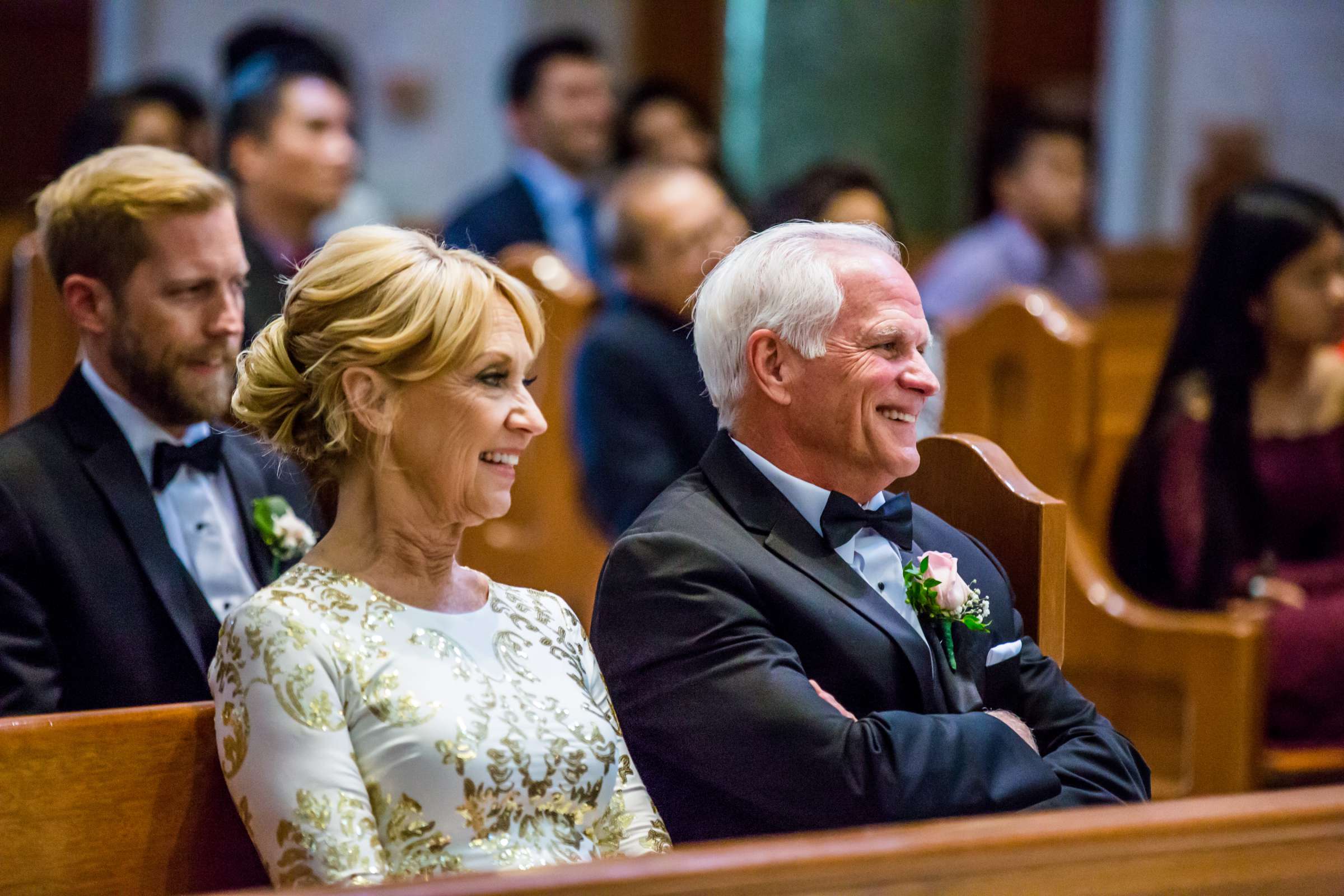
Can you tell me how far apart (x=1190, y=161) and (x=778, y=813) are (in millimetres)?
7375

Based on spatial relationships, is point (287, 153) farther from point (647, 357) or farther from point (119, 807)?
point (119, 807)

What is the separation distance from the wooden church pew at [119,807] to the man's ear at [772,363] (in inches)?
34.0

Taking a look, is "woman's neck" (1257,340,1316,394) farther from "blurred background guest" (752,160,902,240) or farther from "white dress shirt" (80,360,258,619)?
"white dress shirt" (80,360,258,619)

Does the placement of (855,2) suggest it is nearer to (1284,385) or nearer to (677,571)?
(1284,385)

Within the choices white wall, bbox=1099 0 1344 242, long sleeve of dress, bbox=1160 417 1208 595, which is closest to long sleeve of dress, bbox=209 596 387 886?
long sleeve of dress, bbox=1160 417 1208 595

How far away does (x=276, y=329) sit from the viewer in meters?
1.99

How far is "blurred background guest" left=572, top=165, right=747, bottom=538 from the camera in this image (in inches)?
165

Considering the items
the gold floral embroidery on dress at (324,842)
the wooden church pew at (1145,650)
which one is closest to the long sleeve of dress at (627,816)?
the gold floral embroidery on dress at (324,842)

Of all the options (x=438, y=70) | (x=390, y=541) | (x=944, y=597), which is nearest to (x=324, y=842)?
(x=390, y=541)

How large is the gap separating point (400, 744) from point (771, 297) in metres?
0.82

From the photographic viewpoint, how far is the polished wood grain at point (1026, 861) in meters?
1.42

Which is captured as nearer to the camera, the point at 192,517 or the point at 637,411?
the point at 192,517

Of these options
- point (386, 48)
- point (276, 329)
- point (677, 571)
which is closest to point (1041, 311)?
point (677, 571)

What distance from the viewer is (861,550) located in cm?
225
